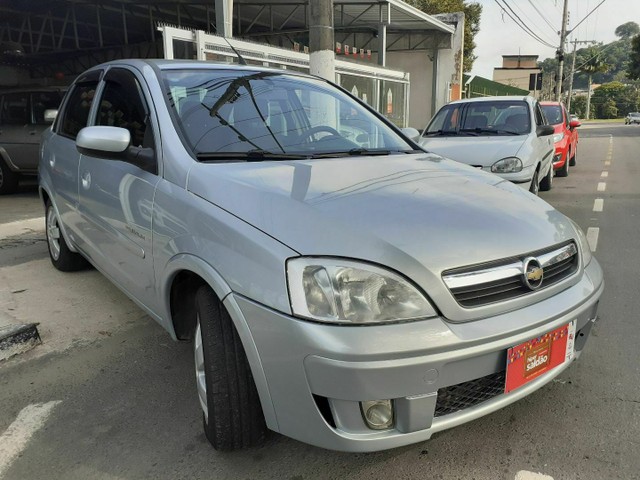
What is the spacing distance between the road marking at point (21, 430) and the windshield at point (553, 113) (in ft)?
34.5

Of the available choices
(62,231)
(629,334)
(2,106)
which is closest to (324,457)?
(629,334)

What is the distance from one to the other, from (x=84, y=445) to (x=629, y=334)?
317cm

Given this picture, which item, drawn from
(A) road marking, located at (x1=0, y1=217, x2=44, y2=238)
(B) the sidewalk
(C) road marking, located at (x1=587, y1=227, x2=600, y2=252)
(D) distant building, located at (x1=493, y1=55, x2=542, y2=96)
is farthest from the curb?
(D) distant building, located at (x1=493, y1=55, x2=542, y2=96)

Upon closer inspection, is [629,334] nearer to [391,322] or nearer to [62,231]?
[391,322]

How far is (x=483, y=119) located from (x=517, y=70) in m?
79.6

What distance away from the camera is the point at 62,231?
4.19m

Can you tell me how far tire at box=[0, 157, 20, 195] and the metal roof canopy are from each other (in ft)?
24.5

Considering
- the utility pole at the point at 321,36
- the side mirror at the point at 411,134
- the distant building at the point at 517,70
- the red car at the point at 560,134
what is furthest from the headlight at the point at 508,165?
the distant building at the point at 517,70

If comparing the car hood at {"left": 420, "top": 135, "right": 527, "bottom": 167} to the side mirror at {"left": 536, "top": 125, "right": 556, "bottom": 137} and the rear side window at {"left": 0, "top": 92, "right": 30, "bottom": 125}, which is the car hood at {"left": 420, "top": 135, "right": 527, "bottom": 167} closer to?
the side mirror at {"left": 536, "top": 125, "right": 556, "bottom": 137}

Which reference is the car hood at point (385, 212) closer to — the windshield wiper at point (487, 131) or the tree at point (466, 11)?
the windshield wiper at point (487, 131)

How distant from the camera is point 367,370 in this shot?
166cm

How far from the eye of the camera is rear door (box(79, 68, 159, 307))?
2600mm

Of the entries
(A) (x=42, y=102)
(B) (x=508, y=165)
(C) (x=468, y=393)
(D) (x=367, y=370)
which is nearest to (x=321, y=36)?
(B) (x=508, y=165)

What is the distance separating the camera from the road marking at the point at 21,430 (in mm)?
2258
